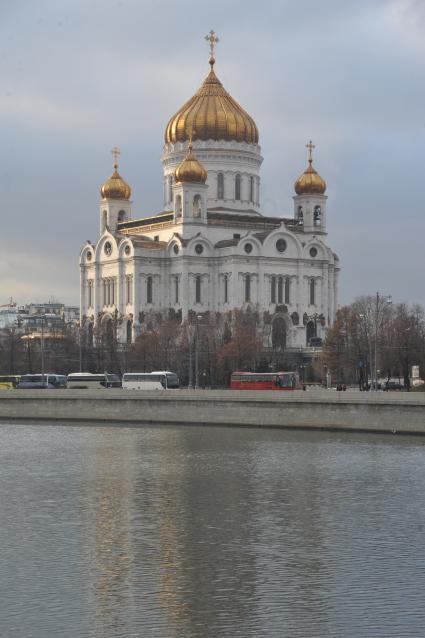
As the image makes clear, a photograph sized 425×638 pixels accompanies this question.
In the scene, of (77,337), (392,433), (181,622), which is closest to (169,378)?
(392,433)

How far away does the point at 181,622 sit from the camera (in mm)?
16859

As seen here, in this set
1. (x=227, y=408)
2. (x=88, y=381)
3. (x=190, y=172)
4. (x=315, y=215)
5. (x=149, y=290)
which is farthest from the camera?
(x=315, y=215)

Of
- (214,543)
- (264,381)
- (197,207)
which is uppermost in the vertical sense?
(197,207)

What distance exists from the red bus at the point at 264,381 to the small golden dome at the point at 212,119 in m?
30.7

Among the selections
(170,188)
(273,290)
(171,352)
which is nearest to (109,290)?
(170,188)

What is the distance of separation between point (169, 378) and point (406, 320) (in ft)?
49.4

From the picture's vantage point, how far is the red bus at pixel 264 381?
170 ft

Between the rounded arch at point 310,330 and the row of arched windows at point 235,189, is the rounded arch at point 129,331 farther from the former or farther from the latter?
the rounded arch at point 310,330

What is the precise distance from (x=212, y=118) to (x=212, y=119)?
0.19 ft

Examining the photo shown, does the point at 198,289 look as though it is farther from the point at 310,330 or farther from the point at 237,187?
the point at 237,187

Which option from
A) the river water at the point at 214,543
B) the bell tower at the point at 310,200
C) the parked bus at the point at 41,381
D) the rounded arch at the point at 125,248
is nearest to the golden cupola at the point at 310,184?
the bell tower at the point at 310,200

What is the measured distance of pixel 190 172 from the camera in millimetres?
78125

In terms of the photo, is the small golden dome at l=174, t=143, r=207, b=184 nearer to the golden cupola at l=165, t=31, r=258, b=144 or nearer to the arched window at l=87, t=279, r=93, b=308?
the golden cupola at l=165, t=31, r=258, b=144

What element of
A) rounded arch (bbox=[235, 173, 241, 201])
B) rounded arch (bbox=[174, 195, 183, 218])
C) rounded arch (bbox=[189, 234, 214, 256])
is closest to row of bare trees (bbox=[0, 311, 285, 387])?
rounded arch (bbox=[189, 234, 214, 256])
